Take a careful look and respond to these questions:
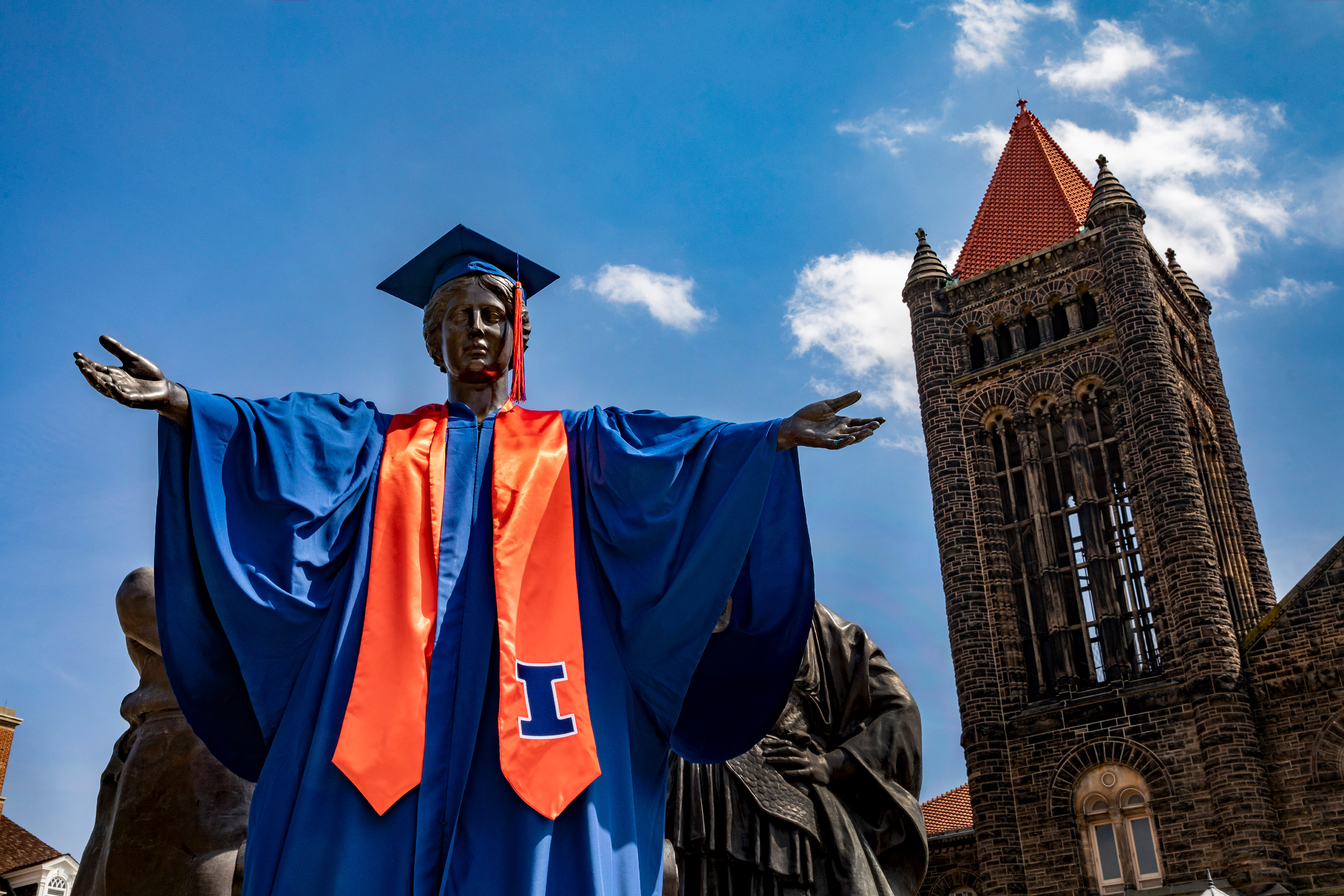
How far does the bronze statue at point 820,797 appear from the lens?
381 cm

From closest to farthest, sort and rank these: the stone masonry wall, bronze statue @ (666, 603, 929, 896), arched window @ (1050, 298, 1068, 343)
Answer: bronze statue @ (666, 603, 929, 896) → the stone masonry wall → arched window @ (1050, 298, 1068, 343)

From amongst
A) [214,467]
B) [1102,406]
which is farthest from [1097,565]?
[214,467]

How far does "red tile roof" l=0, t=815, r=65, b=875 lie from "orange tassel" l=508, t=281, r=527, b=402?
498 inches

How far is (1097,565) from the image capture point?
112 ft

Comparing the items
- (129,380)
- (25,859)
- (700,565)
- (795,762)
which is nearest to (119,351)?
(129,380)

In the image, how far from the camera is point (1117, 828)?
3025 cm

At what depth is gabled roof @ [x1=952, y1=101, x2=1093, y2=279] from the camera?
39344 mm

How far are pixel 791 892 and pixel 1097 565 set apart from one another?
106 feet

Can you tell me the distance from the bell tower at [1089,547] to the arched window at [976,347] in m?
0.07

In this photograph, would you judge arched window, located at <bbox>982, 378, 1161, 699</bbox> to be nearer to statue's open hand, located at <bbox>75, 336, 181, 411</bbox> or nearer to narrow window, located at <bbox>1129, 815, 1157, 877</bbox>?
narrow window, located at <bbox>1129, 815, 1157, 877</bbox>

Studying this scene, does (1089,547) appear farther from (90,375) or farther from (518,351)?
(90,375)

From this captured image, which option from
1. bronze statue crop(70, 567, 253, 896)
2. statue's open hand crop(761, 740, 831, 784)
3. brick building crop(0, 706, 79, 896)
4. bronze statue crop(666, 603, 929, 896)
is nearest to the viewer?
bronze statue crop(70, 567, 253, 896)

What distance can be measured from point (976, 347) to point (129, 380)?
123 feet

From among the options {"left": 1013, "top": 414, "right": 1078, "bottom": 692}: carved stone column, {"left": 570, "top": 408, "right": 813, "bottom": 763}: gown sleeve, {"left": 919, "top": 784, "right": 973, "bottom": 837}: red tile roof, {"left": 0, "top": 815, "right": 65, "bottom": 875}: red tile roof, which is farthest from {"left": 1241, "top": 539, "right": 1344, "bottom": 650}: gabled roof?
{"left": 570, "top": 408, "right": 813, "bottom": 763}: gown sleeve
